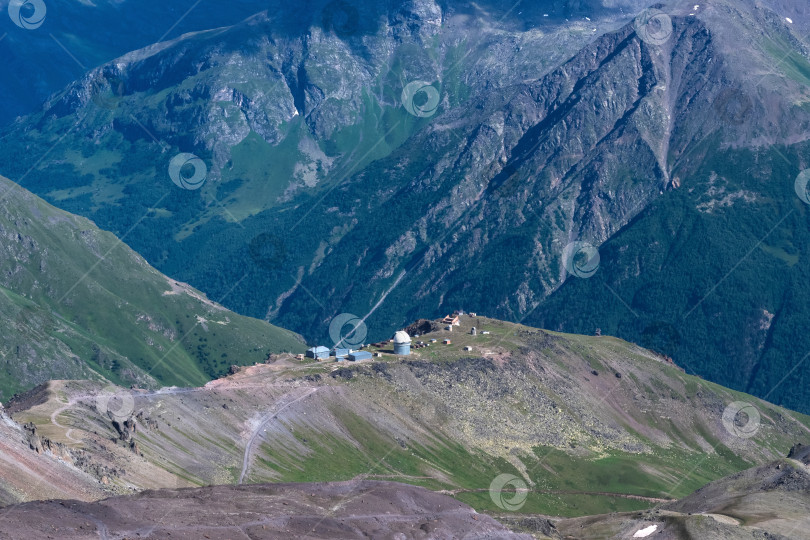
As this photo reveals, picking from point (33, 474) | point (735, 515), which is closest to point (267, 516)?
point (33, 474)

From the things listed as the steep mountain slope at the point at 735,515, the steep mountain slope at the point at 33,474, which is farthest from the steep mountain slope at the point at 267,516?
the steep mountain slope at the point at 735,515

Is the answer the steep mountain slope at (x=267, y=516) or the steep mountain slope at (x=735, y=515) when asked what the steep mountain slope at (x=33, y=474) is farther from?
the steep mountain slope at (x=735, y=515)

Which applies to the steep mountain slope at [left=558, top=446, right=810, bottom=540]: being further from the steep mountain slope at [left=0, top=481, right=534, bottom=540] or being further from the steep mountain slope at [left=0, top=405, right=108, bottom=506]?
the steep mountain slope at [left=0, top=405, right=108, bottom=506]

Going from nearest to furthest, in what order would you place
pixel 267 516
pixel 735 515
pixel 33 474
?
1. pixel 267 516
2. pixel 33 474
3. pixel 735 515

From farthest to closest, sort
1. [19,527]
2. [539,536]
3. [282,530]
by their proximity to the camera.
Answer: [539,536], [282,530], [19,527]

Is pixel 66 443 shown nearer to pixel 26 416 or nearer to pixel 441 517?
pixel 26 416

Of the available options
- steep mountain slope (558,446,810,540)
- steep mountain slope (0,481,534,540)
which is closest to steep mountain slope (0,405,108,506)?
steep mountain slope (0,481,534,540)

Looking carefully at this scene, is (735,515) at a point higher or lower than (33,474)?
higher

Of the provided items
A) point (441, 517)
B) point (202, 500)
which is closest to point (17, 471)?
point (202, 500)

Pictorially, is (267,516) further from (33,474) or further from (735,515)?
(735,515)

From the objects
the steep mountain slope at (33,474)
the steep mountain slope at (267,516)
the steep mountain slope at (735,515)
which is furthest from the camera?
the steep mountain slope at (735,515)

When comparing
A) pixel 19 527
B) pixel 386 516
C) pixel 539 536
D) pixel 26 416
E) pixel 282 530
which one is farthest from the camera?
pixel 26 416
